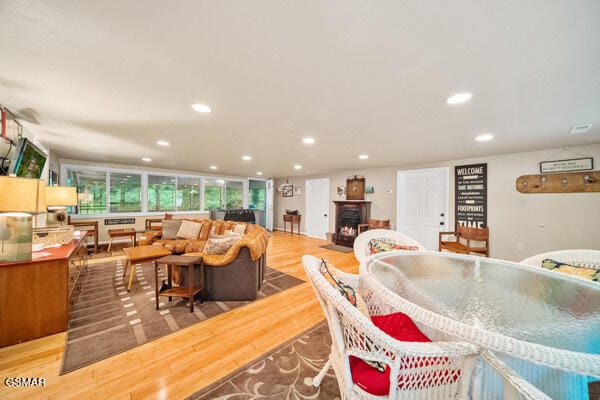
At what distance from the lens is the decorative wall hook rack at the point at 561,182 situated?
10.5 ft

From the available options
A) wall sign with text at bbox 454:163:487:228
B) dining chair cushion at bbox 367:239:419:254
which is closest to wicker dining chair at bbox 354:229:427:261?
dining chair cushion at bbox 367:239:419:254

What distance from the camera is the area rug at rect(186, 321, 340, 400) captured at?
134cm

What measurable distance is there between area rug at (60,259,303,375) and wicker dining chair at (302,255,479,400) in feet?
5.96

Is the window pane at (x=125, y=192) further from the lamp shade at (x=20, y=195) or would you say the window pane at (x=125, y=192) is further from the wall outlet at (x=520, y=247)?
the wall outlet at (x=520, y=247)

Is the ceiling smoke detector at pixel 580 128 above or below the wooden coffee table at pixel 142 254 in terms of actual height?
above

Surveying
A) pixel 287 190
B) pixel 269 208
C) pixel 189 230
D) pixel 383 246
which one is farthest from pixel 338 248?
pixel 269 208

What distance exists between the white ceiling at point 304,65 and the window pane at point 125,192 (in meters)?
3.63

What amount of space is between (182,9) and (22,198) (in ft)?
6.55

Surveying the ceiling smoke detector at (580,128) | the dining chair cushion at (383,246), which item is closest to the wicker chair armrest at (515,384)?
the dining chair cushion at (383,246)

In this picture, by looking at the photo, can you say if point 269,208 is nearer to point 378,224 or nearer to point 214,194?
point 214,194

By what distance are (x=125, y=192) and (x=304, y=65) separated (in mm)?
6921

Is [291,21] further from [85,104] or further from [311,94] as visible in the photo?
[85,104]

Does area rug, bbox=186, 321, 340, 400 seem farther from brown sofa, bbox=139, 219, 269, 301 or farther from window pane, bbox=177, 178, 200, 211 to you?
window pane, bbox=177, 178, 200, 211

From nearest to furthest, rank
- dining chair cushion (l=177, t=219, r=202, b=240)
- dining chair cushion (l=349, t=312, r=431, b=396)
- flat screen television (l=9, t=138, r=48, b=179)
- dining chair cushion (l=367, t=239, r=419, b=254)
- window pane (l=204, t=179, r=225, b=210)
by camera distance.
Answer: dining chair cushion (l=349, t=312, r=431, b=396) < flat screen television (l=9, t=138, r=48, b=179) < dining chair cushion (l=367, t=239, r=419, b=254) < dining chair cushion (l=177, t=219, r=202, b=240) < window pane (l=204, t=179, r=225, b=210)
